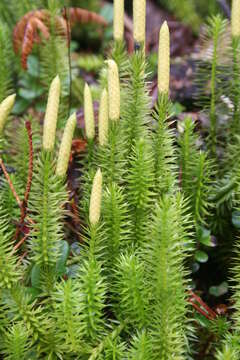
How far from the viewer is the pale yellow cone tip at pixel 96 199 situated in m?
1.24

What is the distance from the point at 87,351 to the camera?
4.11ft

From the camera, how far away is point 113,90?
1.37m

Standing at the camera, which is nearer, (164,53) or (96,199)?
(96,199)

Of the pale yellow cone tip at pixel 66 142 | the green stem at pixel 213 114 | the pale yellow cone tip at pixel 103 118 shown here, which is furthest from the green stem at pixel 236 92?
the pale yellow cone tip at pixel 66 142

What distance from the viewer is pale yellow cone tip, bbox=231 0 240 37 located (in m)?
1.57

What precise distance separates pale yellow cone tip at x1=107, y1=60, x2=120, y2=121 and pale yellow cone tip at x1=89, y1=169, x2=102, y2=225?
22cm

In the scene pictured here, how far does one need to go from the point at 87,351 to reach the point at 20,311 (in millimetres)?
181

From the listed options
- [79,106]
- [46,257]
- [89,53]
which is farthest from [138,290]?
[89,53]

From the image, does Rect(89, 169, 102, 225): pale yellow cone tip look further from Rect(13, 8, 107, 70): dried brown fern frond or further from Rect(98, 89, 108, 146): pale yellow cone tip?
Rect(13, 8, 107, 70): dried brown fern frond

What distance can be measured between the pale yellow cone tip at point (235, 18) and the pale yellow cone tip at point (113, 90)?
46cm

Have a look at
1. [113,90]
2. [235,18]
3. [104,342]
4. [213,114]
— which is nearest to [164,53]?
[113,90]

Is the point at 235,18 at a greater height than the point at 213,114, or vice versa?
the point at 235,18

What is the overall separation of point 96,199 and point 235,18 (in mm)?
744

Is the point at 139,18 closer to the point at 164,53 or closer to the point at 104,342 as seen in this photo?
the point at 164,53
